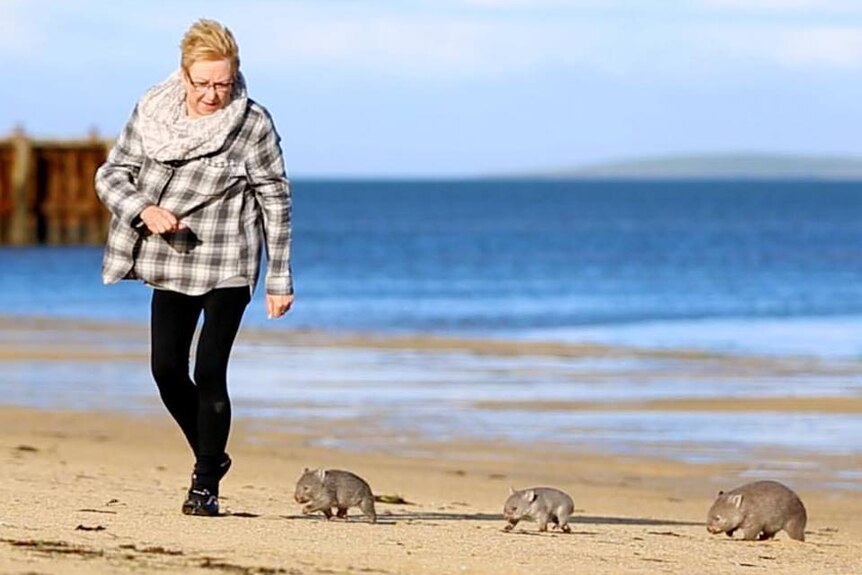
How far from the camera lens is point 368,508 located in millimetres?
8008

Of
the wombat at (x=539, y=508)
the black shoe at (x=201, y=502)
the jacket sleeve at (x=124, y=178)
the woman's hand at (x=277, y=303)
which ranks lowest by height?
the black shoe at (x=201, y=502)

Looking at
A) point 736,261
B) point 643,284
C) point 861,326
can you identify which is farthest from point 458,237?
point 861,326

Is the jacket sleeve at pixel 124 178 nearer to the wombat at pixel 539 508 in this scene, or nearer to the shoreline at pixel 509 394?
the wombat at pixel 539 508

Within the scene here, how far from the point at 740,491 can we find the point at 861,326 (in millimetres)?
18818

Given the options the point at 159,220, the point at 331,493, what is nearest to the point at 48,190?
the point at 331,493

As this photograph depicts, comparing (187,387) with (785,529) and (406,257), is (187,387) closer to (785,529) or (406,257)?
(785,529)

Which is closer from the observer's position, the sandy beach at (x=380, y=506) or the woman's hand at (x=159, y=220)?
the sandy beach at (x=380, y=506)

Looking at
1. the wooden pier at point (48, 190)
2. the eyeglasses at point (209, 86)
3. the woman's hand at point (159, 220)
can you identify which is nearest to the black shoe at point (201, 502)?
the woman's hand at point (159, 220)

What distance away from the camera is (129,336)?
77.6ft

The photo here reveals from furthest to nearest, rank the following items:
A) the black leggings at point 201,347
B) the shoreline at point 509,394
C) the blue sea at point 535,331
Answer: the blue sea at point 535,331 < the shoreline at point 509,394 < the black leggings at point 201,347

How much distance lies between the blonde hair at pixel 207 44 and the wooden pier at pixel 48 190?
41.5m

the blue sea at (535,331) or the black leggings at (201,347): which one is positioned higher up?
the blue sea at (535,331)

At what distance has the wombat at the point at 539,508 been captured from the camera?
808 centimetres

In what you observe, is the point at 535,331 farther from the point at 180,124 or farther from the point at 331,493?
the point at 180,124
